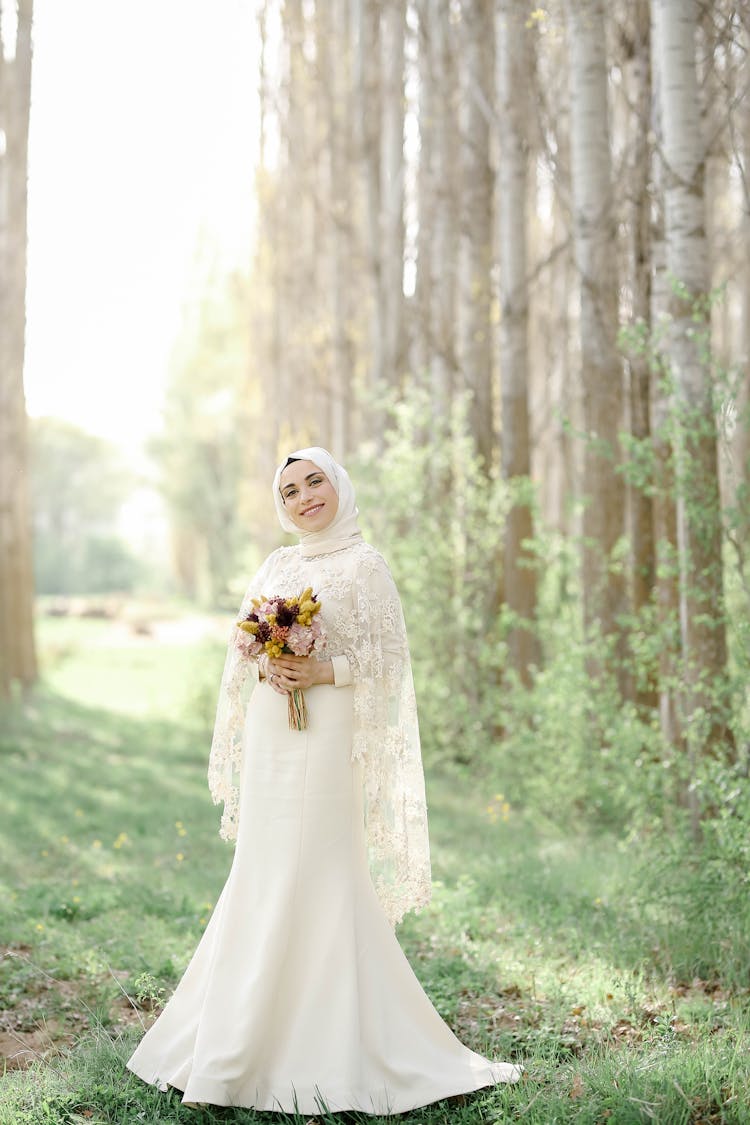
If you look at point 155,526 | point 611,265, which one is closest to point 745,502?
point 611,265

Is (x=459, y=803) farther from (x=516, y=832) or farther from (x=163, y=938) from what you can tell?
(x=163, y=938)

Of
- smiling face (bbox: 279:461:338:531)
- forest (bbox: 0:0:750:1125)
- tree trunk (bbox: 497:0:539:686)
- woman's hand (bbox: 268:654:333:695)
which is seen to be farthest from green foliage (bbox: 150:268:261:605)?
woman's hand (bbox: 268:654:333:695)

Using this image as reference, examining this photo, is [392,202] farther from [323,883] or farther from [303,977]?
[303,977]

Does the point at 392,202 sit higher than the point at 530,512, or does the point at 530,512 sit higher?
the point at 392,202

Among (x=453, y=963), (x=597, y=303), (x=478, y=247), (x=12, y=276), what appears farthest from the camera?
(x=12, y=276)

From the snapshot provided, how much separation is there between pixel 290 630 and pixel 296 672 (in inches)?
5.5

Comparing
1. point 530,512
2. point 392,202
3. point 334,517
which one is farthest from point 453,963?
point 392,202

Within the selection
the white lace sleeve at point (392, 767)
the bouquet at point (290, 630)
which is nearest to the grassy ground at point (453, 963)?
the white lace sleeve at point (392, 767)

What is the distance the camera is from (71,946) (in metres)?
5.34

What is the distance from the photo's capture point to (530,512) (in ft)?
30.9

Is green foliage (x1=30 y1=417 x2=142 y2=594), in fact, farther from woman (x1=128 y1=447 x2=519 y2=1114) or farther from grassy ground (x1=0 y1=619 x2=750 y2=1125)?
woman (x1=128 y1=447 x2=519 y2=1114)

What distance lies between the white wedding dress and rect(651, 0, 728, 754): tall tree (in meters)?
1.98

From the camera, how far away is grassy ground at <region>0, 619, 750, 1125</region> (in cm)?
362

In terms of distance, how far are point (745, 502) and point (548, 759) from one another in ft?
10.7
